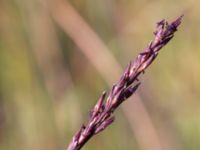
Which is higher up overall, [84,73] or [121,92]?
[84,73]

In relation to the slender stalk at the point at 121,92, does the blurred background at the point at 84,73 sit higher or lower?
higher

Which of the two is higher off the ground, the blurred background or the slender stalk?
the blurred background

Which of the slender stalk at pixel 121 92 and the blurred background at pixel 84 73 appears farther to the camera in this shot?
the blurred background at pixel 84 73

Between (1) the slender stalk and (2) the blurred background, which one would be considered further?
(2) the blurred background

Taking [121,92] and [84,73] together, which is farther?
[84,73]
